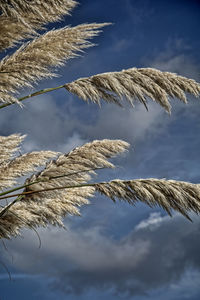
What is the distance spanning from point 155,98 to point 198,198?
100 centimetres

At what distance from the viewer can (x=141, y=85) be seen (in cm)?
327

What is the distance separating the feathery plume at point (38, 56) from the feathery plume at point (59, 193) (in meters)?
0.76

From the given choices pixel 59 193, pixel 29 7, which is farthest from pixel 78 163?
pixel 29 7

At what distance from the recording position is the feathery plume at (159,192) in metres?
2.69

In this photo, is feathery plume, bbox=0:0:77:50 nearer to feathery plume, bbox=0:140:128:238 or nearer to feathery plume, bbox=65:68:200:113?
feathery plume, bbox=65:68:200:113

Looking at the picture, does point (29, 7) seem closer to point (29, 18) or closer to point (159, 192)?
point (29, 18)

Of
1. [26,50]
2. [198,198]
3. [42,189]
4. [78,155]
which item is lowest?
[198,198]

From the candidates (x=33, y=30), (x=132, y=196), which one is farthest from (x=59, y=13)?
(x=132, y=196)

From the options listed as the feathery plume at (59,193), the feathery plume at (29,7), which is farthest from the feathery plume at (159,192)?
the feathery plume at (29,7)

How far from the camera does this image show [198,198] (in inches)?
105

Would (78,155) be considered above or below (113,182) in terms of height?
above

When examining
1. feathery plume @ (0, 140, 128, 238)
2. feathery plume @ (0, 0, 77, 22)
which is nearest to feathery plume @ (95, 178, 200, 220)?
feathery plume @ (0, 140, 128, 238)

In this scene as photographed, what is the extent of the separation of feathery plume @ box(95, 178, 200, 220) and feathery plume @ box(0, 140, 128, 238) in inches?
14.8

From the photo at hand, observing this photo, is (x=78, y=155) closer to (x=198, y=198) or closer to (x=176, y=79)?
(x=176, y=79)
